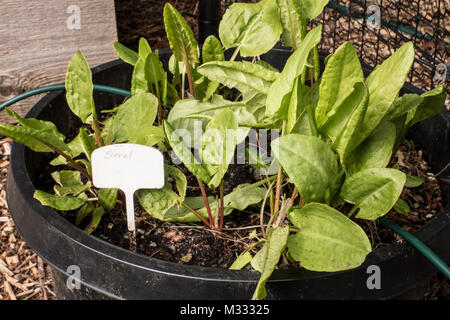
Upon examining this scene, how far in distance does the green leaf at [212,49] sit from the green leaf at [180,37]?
0.06ft

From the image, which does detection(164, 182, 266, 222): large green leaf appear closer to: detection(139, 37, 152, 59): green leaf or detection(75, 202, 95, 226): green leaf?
detection(75, 202, 95, 226): green leaf

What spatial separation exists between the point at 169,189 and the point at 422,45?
128 centimetres

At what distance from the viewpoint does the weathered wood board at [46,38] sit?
4.03 ft

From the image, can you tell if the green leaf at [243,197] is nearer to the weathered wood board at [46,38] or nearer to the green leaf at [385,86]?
the green leaf at [385,86]

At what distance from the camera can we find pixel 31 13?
1228 mm

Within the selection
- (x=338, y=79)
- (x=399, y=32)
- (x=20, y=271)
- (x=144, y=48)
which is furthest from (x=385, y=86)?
(x=399, y=32)

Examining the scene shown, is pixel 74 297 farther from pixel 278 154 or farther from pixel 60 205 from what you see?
pixel 278 154

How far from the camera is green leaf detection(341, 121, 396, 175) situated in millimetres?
714

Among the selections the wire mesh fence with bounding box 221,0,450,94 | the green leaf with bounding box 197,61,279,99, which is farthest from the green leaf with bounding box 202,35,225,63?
the wire mesh fence with bounding box 221,0,450,94

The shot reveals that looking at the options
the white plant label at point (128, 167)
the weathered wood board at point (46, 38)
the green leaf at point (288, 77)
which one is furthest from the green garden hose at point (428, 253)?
the weathered wood board at point (46, 38)

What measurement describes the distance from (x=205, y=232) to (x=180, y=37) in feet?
1.03

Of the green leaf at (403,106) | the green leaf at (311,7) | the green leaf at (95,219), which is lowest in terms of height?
the green leaf at (95,219)

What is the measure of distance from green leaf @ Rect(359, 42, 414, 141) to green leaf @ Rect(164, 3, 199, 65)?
12.1 inches

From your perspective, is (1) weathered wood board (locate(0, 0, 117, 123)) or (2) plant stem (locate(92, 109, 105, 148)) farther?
(1) weathered wood board (locate(0, 0, 117, 123))
